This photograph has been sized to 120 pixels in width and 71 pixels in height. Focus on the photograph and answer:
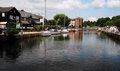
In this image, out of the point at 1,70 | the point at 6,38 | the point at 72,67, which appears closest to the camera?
the point at 1,70

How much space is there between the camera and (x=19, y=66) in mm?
27562

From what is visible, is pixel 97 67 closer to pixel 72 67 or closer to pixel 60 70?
pixel 72 67

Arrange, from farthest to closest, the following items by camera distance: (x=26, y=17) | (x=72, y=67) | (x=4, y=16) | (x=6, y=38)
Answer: (x=26, y=17) < (x=4, y=16) < (x=6, y=38) < (x=72, y=67)

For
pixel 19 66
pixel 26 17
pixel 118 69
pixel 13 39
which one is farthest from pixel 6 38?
pixel 26 17

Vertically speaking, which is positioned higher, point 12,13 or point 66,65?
point 12,13

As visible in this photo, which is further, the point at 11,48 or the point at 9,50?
the point at 11,48

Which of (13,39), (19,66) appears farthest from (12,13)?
(19,66)

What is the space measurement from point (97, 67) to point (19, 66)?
881cm

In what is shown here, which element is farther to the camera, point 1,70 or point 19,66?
point 19,66

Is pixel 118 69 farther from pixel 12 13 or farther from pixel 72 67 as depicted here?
pixel 12 13

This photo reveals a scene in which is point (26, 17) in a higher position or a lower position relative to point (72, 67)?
higher

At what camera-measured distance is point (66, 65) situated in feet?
92.1

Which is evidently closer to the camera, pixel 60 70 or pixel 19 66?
pixel 60 70

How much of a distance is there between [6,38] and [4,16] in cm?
4003
